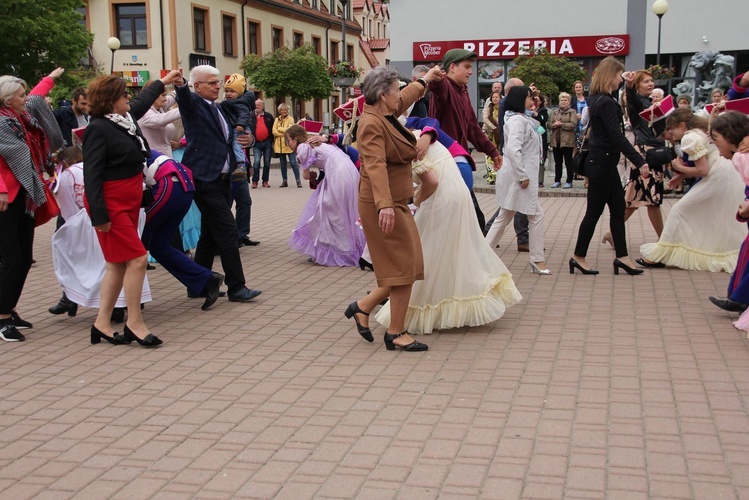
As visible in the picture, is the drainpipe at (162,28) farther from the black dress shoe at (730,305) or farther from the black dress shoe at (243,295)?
the black dress shoe at (730,305)

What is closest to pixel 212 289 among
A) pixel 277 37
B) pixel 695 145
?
pixel 695 145

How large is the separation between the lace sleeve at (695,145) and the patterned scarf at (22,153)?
221 inches

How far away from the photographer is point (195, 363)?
5605 mm

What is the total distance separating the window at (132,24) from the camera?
39594mm

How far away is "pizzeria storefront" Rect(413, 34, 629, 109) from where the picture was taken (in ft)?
108

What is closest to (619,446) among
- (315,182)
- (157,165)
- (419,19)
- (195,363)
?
(195,363)

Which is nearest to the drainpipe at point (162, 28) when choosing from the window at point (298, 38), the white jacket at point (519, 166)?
the window at point (298, 38)

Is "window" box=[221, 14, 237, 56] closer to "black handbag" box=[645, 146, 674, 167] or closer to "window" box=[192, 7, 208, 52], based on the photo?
"window" box=[192, 7, 208, 52]

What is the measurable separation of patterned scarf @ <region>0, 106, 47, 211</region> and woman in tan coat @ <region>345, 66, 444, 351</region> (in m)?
2.43

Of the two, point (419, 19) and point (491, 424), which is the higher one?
point (419, 19)

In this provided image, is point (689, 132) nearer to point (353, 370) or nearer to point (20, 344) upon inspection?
point (353, 370)

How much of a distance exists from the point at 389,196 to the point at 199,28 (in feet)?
128

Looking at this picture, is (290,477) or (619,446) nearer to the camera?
(290,477)

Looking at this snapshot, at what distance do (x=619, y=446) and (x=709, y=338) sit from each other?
2.22 meters
